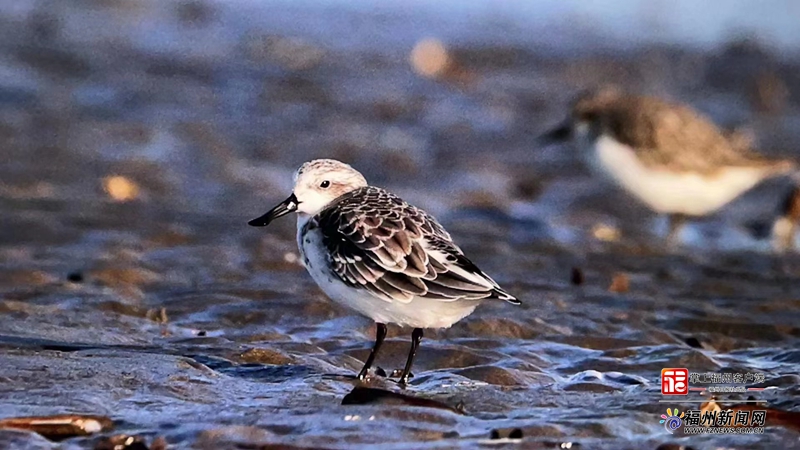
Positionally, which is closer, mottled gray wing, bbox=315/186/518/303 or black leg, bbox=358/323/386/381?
mottled gray wing, bbox=315/186/518/303

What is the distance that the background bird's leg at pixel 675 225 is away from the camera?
993 cm

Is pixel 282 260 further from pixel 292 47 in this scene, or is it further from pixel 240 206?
pixel 292 47

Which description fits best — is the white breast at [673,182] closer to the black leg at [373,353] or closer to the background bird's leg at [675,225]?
the background bird's leg at [675,225]

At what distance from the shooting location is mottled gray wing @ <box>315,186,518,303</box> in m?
5.63

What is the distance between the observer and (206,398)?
5.35 m

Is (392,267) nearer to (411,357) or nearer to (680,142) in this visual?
(411,357)

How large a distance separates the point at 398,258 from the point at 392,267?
0.17 feet

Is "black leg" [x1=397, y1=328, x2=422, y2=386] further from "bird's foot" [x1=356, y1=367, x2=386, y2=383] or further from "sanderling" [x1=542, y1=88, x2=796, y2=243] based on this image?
"sanderling" [x1=542, y1=88, x2=796, y2=243]

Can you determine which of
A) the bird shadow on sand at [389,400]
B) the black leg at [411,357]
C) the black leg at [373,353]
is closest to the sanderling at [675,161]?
the black leg at [411,357]

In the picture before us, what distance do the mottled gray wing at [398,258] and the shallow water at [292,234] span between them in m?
0.44

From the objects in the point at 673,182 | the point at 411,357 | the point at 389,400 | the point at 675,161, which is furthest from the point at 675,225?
the point at 389,400

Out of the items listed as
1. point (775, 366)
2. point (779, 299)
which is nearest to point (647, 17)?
point (779, 299)

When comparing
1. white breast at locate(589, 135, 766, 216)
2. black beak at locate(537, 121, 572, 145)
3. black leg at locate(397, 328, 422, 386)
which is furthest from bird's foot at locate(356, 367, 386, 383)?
black beak at locate(537, 121, 572, 145)

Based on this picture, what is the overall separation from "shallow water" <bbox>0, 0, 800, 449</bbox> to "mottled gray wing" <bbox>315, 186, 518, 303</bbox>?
1.43 feet
